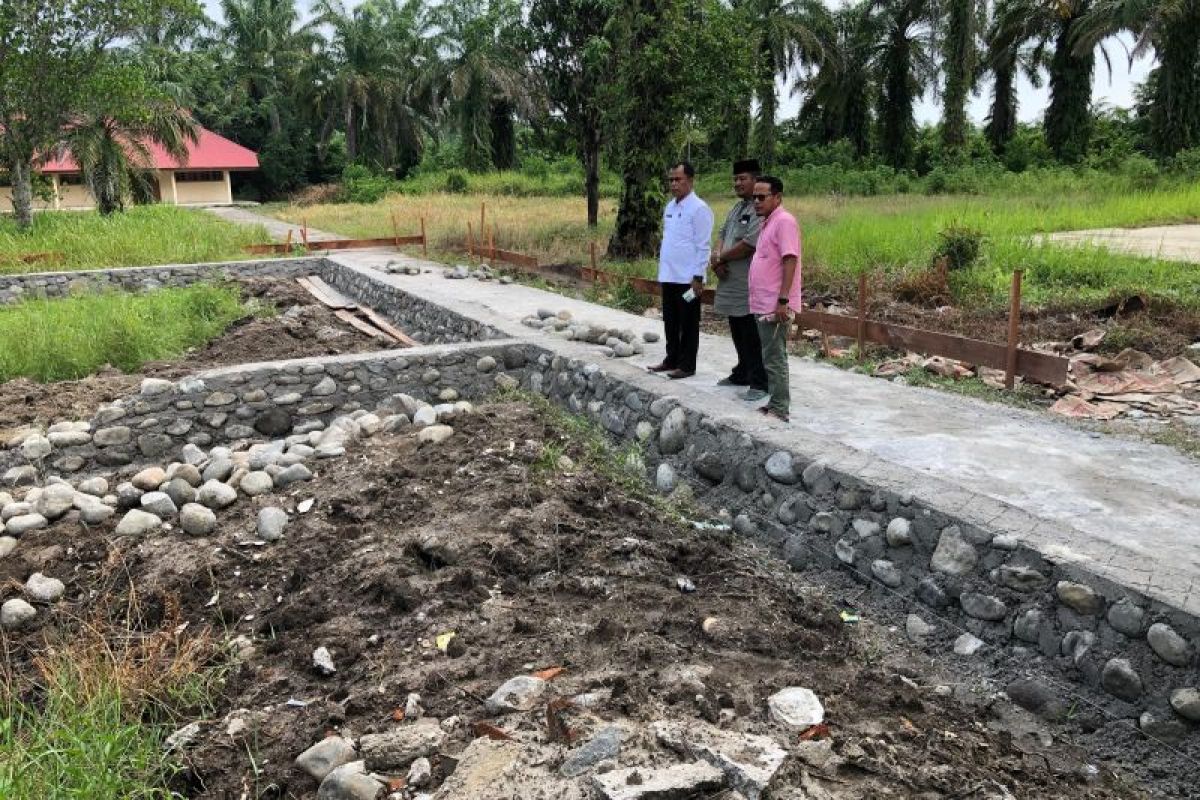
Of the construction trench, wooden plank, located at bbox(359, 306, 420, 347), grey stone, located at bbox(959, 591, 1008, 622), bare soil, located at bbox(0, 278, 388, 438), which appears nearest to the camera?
the construction trench

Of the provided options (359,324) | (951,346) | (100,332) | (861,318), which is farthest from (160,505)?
(359,324)

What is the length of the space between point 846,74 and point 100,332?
32017 mm

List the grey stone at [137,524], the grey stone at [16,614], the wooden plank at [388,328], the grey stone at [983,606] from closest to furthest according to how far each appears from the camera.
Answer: the grey stone at [983,606] < the grey stone at [16,614] < the grey stone at [137,524] < the wooden plank at [388,328]

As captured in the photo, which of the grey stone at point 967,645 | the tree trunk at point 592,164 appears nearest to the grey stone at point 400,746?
the grey stone at point 967,645

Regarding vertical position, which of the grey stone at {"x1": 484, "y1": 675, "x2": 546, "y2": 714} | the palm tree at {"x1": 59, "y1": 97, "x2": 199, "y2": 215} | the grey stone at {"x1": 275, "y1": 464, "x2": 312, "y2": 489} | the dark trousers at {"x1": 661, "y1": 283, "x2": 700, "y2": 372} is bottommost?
the grey stone at {"x1": 484, "y1": 675, "x2": 546, "y2": 714}

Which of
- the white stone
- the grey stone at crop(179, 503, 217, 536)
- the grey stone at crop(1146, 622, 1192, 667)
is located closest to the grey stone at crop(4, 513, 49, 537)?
the grey stone at crop(179, 503, 217, 536)

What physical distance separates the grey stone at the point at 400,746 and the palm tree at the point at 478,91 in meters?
27.7

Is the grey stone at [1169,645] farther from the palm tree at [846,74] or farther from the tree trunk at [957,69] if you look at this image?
the palm tree at [846,74]

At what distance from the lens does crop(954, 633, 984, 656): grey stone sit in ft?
12.1

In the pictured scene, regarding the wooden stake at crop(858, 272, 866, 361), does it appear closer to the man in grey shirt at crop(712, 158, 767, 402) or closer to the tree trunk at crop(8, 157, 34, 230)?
the man in grey shirt at crop(712, 158, 767, 402)

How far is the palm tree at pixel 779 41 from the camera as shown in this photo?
31578 millimetres

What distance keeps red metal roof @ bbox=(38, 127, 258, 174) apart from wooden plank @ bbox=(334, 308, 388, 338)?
3097 centimetres

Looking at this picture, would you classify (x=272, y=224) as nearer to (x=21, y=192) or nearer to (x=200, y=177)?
(x=21, y=192)

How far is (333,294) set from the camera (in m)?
14.8
